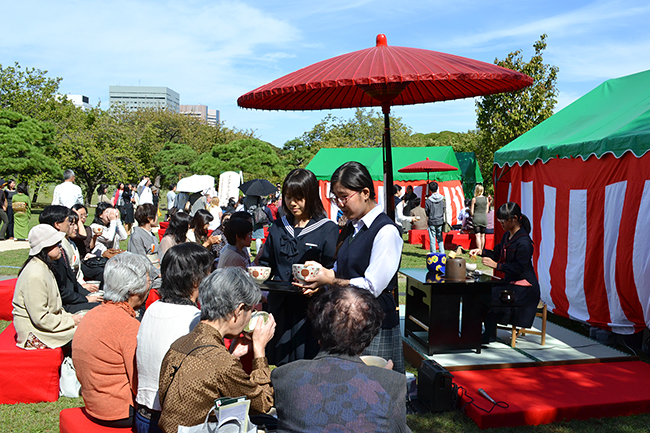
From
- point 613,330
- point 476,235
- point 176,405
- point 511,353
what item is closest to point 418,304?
point 511,353

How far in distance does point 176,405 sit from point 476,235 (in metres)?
10.7

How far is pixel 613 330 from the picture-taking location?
5.28 m

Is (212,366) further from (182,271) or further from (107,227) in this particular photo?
(107,227)

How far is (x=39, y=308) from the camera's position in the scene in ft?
12.3

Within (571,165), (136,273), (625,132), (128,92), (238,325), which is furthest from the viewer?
(128,92)

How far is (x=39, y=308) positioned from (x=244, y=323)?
242 cm

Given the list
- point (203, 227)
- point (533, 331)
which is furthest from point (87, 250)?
point (533, 331)

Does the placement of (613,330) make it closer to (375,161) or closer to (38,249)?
(38,249)

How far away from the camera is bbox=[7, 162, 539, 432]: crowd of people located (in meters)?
1.71

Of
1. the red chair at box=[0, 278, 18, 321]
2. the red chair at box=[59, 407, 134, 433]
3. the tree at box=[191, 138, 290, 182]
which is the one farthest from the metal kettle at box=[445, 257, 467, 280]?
the tree at box=[191, 138, 290, 182]

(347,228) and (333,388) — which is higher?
(347,228)

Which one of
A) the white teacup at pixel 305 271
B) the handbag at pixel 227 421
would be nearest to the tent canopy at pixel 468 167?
the white teacup at pixel 305 271

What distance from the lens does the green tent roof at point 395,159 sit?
17422 millimetres

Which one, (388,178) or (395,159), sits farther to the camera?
(395,159)
